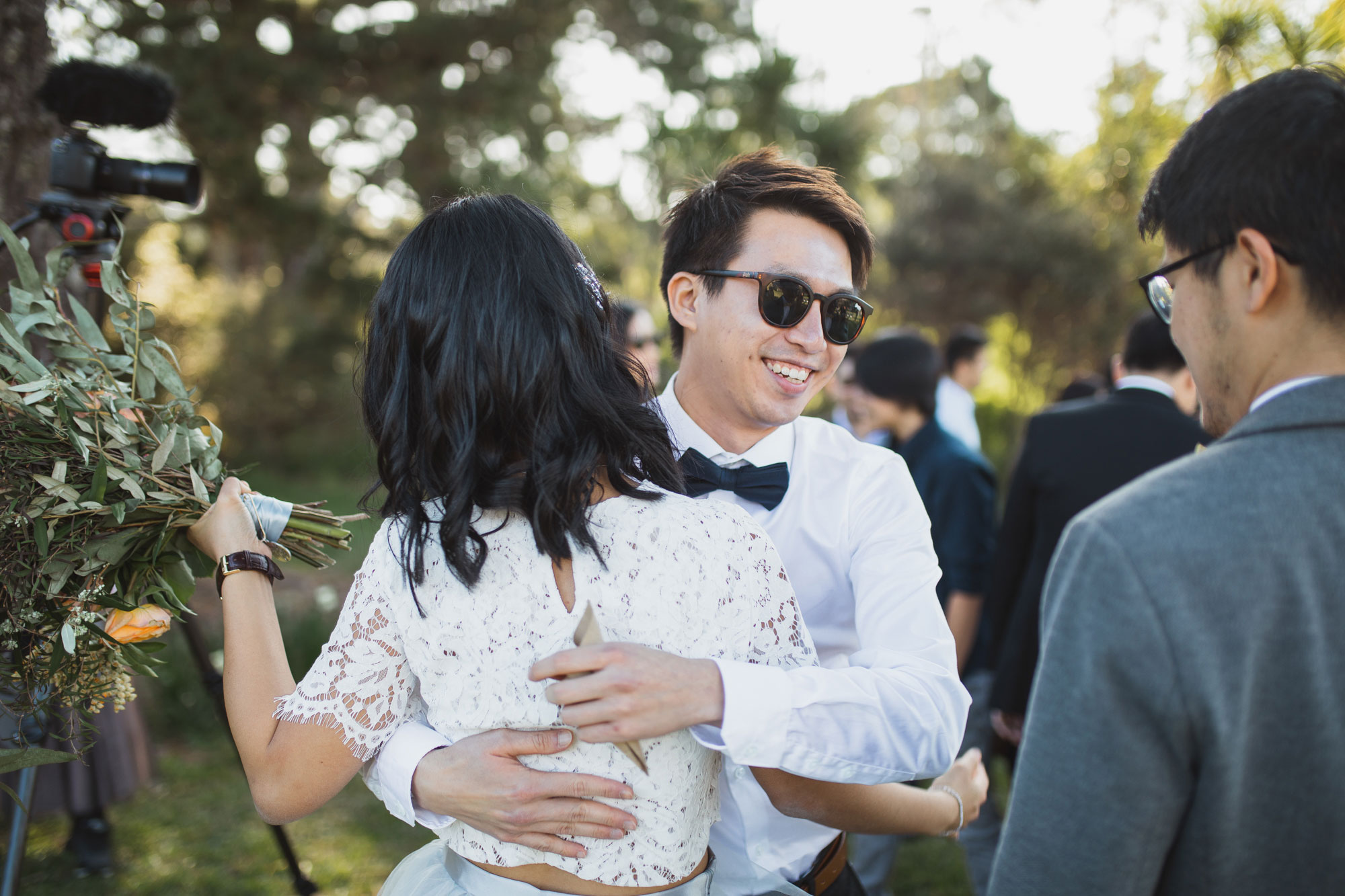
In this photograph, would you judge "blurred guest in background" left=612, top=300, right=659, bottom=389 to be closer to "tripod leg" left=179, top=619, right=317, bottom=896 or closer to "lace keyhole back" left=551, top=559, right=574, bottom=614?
"tripod leg" left=179, top=619, right=317, bottom=896

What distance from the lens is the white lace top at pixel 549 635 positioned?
1330 millimetres

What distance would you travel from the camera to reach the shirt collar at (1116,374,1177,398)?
330 cm

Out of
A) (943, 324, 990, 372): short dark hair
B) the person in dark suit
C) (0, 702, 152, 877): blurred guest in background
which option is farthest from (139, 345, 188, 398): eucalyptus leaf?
(943, 324, 990, 372): short dark hair

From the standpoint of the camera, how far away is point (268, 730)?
4.55ft

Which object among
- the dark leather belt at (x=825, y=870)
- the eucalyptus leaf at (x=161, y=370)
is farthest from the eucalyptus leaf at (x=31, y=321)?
the dark leather belt at (x=825, y=870)

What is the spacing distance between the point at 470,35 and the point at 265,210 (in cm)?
331

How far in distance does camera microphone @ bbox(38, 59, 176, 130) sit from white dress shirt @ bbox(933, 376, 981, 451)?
177 inches

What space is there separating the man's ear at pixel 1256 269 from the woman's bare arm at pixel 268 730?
136cm

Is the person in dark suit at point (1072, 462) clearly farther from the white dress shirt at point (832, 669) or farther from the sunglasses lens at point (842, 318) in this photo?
the sunglasses lens at point (842, 318)

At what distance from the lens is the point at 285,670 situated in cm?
146

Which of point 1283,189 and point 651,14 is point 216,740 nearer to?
point 1283,189

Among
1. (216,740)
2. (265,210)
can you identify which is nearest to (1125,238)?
(265,210)

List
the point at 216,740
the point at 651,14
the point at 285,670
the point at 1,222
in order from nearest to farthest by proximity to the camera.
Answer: the point at 285,670 < the point at 1,222 < the point at 216,740 < the point at 651,14

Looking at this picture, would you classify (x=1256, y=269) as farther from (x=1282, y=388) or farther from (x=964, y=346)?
(x=964, y=346)
